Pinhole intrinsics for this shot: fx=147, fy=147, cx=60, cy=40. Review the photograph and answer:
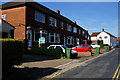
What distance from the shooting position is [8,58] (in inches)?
291

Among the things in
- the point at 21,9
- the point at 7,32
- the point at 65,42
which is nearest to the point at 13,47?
the point at 7,32

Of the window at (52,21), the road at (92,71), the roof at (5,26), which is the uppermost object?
the window at (52,21)

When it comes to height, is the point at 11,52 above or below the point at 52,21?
below

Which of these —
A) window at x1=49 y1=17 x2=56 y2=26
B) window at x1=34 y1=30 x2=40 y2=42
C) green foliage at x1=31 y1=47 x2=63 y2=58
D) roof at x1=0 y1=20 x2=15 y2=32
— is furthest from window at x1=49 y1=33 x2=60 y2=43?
roof at x1=0 y1=20 x2=15 y2=32

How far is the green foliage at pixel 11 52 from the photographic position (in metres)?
7.18

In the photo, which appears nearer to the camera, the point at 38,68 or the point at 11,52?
the point at 11,52

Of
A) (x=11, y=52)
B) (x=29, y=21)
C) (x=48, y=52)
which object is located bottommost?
(x=48, y=52)

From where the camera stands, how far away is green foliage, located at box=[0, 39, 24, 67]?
7.18 m

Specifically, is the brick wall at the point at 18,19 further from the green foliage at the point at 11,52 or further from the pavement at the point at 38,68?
the green foliage at the point at 11,52

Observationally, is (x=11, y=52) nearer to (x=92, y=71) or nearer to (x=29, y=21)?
(x=92, y=71)

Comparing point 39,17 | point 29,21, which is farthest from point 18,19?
point 39,17

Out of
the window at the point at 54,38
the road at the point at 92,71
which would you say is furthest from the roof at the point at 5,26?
the road at the point at 92,71

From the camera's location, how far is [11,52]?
24.8ft

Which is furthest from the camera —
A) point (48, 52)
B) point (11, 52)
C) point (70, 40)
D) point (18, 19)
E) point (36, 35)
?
point (70, 40)
